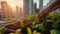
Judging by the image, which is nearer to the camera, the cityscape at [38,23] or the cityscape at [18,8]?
the cityscape at [38,23]

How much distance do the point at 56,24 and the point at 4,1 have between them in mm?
1489

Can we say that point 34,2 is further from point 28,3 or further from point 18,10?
point 18,10

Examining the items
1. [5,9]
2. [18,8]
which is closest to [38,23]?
[18,8]

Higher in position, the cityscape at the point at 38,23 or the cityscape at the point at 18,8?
the cityscape at the point at 18,8

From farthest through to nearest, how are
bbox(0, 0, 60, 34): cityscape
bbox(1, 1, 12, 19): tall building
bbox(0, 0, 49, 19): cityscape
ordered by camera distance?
1. bbox(1, 1, 12, 19): tall building
2. bbox(0, 0, 49, 19): cityscape
3. bbox(0, 0, 60, 34): cityscape

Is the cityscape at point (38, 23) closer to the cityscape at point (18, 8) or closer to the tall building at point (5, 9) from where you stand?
the cityscape at point (18, 8)

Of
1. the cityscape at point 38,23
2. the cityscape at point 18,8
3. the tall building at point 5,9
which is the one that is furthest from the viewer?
the tall building at point 5,9

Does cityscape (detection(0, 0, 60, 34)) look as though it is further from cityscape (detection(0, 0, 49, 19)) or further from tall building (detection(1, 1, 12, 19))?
tall building (detection(1, 1, 12, 19))

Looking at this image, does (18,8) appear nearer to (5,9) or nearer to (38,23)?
(5,9)

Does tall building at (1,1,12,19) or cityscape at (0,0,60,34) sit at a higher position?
tall building at (1,1,12,19)

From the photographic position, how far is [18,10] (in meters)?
2.11

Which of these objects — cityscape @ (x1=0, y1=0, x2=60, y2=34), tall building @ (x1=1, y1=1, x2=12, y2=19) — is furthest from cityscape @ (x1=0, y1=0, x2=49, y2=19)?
cityscape @ (x1=0, y1=0, x2=60, y2=34)

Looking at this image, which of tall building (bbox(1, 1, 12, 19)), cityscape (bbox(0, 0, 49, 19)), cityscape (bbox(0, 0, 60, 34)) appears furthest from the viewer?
tall building (bbox(1, 1, 12, 19))

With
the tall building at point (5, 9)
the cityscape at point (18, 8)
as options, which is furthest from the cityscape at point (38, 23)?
the tall building at point (5, 9)
